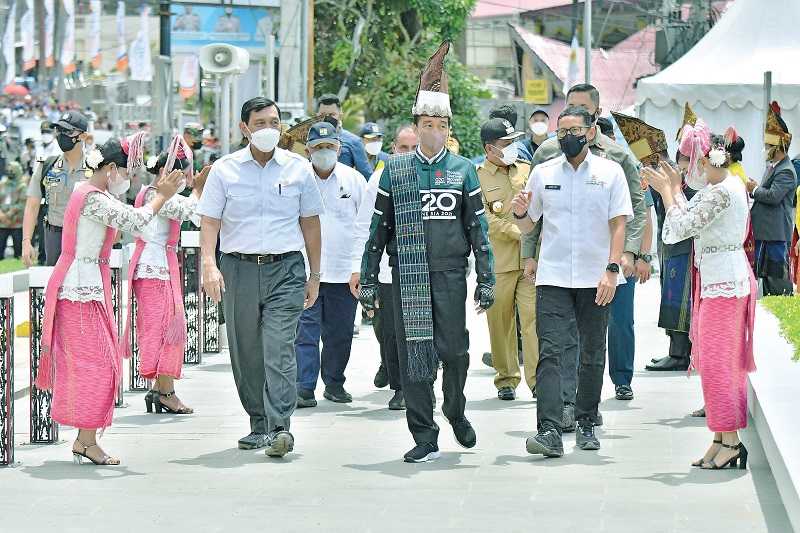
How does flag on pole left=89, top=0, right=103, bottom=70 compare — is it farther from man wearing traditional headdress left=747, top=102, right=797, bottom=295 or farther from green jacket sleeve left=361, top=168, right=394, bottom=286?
green jacket sleeve left=361, top=168, right=394, bottom=286

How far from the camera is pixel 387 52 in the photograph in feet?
128

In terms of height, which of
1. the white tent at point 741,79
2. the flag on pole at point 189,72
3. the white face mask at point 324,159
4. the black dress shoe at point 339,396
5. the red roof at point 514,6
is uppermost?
the red roof at point 514,6

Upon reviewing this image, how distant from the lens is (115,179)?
9.30 meters

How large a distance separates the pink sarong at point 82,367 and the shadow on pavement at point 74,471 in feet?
0.76

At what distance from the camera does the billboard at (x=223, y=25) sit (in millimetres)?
39312

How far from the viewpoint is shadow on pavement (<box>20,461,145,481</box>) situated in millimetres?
8806

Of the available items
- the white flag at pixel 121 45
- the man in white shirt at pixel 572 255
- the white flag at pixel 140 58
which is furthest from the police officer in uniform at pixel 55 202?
the white flag at pixel 121 45

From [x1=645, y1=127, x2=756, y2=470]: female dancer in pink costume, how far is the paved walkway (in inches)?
10.9

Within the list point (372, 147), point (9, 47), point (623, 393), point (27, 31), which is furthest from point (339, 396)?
point (27, 31)

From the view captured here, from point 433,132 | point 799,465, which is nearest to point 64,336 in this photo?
point 433,132

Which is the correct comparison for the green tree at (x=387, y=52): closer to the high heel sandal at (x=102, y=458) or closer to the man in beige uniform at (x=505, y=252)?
the man in beige uniform at (x=505, y=252)

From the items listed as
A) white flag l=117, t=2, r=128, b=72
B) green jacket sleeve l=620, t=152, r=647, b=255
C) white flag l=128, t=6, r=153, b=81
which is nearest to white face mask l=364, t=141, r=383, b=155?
green jacket sleeve l=620, t=152, r=647, b=255

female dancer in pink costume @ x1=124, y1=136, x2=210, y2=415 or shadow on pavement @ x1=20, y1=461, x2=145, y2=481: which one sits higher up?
→ female dancer in pink costume @ x1=124, y1=136, x2=210, y2=415

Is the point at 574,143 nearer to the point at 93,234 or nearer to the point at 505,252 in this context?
the point at 505,252
